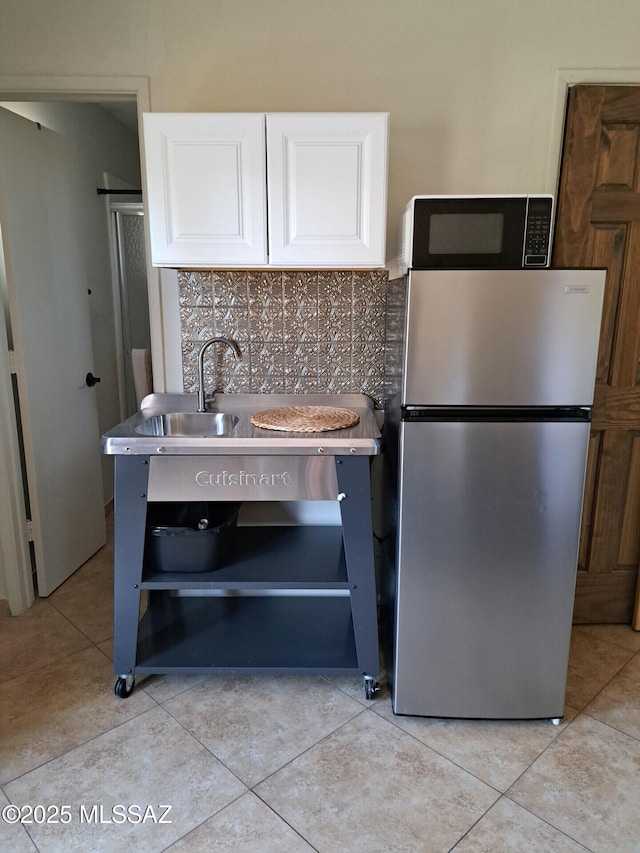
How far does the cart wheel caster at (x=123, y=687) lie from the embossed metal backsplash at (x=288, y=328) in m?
1.06

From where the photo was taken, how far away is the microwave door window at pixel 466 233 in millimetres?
1578

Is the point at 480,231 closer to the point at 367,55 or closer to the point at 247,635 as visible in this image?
the point at 367,55

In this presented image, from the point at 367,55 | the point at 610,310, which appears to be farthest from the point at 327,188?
the point at 610,310

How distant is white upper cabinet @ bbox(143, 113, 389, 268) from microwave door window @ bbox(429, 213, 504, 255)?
22cm

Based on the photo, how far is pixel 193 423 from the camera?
209cm

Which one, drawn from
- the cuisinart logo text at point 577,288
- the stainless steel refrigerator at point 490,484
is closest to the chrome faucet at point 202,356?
the stainless steel refrigerator at point 490,484

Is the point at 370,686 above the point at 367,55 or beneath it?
beneath

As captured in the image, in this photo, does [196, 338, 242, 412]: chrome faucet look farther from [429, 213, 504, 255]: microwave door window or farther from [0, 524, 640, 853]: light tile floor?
[0, 524, 640, 853]: light tile floor

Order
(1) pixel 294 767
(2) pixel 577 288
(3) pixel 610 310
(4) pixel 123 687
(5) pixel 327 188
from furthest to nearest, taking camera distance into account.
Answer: (3) pixel 610 310, (4) pixel 123 687, (5) pixel 327 188, (1) pixel 294 767, (2) pixel 577 288

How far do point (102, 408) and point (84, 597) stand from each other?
3.99 ft

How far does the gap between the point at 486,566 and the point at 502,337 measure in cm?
68

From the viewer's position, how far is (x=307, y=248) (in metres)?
1.77

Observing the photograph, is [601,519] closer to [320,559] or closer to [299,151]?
[320,559]

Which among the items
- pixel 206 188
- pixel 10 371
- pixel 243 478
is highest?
pixel 206 188
